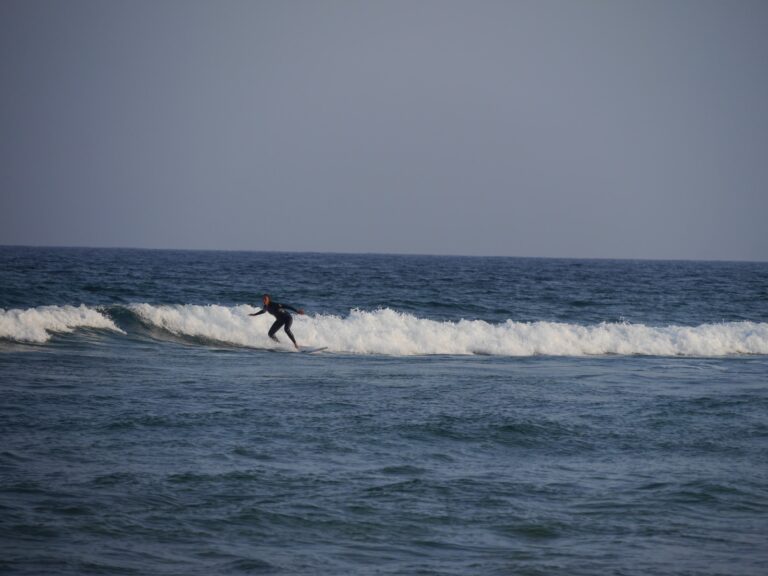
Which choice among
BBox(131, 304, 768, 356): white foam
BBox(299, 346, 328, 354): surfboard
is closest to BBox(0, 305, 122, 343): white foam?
BBox(131, 304, 768, 356): white foam

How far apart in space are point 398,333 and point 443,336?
1407mm

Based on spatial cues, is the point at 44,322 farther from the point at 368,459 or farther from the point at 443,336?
the point at 368,459

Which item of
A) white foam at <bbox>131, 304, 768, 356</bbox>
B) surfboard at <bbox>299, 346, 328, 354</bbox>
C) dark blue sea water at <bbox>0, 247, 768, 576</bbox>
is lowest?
dark blue sea water at <bbox>0, 247, 768, 576</bbox>

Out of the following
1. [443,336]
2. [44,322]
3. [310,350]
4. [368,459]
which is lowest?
[368,459]

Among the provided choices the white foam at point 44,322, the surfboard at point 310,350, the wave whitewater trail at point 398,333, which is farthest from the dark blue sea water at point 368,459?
the surfboard at point 310,350

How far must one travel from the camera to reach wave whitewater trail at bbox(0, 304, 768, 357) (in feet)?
82.7

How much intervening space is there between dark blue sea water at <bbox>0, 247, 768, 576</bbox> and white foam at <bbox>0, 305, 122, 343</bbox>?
0.09 meters

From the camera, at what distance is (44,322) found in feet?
79.0

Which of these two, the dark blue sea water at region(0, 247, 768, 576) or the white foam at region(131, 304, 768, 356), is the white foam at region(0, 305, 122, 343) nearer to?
the dark blue sea water at region(0, 247, 768, 576)

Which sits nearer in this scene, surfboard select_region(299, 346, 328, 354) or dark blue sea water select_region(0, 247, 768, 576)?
dark blue sea water select_region(0, 247, 768, 576)

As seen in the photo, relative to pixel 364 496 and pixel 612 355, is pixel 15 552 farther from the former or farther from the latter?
pixel 612 355

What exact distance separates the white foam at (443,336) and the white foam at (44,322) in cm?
171

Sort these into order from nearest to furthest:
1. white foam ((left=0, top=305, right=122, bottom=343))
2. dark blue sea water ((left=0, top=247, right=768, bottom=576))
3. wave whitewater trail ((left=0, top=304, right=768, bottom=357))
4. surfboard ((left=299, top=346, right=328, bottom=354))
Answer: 1. dark blue sea water ((left=0, top=247, right=768, bottom=576))
2. white foam ((left=0, top=305, right=122, bottom=343))
3. surfboard ((left=299, top=346, right=328, bottom=354))
4. wave whitewater trail ((left=0, top=304, right=768, bottom=357))

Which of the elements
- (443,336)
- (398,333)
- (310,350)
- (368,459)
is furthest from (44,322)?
(368,459)
